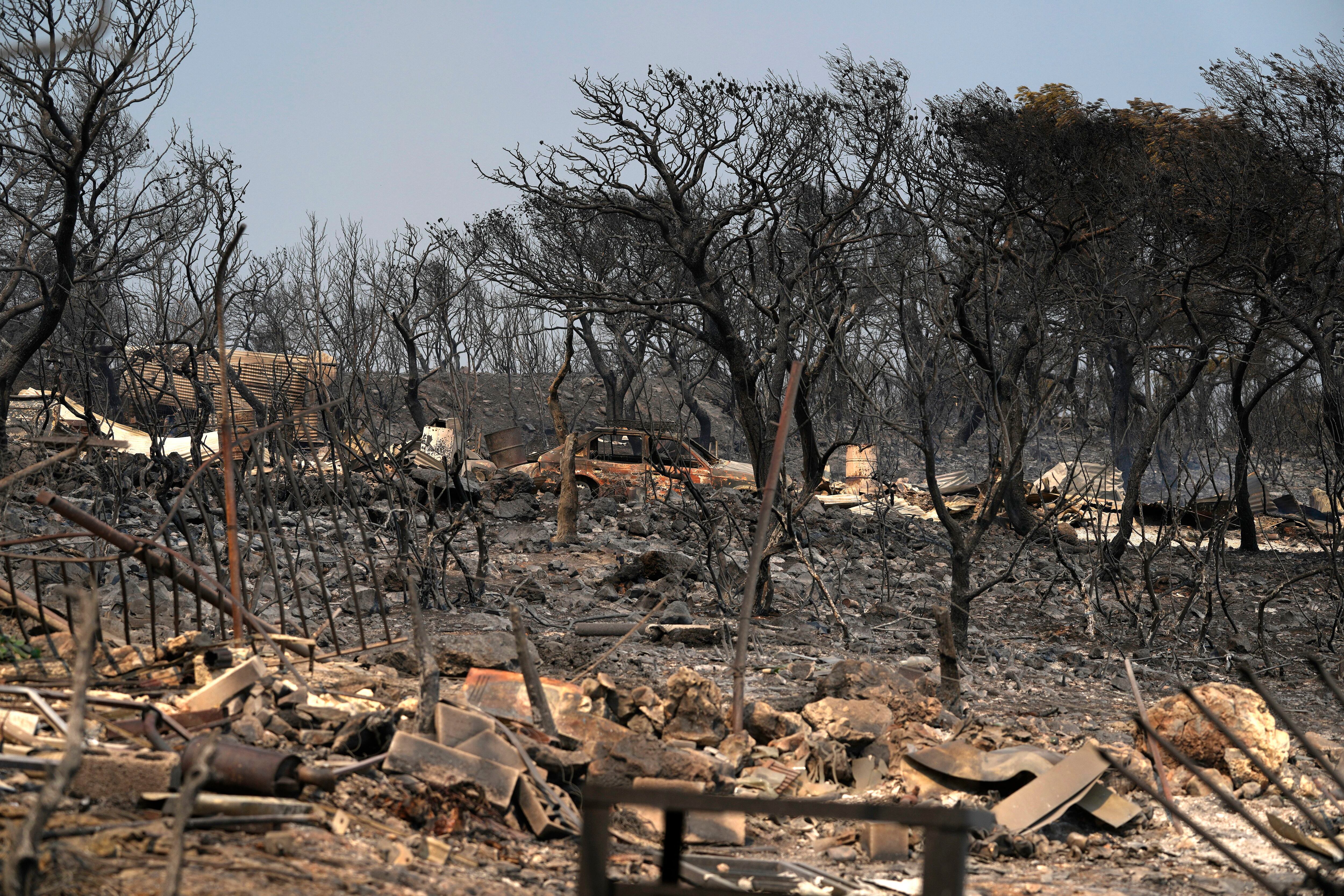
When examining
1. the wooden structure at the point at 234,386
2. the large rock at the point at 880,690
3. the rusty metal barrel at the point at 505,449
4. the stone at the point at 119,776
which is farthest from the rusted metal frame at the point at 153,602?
the rusty metal barrel at the point at 505,449

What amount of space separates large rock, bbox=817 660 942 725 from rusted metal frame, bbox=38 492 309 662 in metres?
2.70

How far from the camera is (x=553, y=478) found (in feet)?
50.6

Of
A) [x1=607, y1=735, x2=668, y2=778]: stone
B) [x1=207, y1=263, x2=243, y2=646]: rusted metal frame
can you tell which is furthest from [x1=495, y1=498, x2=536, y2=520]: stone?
→ [x1=607, y1=735, x2=668, y2=778]: stone

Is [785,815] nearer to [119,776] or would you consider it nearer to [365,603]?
[119,776]

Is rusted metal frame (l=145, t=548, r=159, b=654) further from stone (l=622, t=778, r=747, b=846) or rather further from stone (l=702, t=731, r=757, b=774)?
stone (l=702, t=731, r=757, b=774)

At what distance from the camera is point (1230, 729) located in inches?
168

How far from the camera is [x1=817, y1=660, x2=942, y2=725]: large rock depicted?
199 inches

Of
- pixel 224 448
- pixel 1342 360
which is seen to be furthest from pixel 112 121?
pixel 1342 360

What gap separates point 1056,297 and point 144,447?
15281mm

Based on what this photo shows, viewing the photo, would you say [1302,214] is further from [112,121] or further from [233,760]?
[112,121]

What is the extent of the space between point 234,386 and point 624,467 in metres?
6.55

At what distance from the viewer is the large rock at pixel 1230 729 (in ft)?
14.4

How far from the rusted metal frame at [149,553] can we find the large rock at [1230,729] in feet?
13.1

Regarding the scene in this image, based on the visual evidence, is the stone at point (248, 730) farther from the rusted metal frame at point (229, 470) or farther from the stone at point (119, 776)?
the rusted metal frame at point (229, 470)
